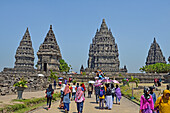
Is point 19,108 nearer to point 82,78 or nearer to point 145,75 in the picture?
point 82,78

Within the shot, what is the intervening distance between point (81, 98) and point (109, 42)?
226 feet

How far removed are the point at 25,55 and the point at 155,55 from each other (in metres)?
65.3

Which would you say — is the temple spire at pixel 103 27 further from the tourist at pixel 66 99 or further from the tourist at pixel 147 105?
the tourist at pixel 147 105

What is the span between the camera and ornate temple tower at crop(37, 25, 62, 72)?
7438cm

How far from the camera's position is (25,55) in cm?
8238

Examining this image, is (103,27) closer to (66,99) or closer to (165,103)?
(66,99)

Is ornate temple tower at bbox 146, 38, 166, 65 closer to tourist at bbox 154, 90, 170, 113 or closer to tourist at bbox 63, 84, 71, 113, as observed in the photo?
tourist at bbox 63, 84, 71, 113

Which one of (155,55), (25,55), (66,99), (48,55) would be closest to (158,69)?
(155,55)

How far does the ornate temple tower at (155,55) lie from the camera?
106 m

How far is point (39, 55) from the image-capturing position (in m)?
76.8

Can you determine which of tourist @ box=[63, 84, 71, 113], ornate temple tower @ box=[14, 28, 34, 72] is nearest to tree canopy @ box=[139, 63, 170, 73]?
ornate temple tower @ box=[14, 28, 34, 72]

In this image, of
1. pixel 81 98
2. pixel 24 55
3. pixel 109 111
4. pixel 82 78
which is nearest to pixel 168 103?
pixel 81 98

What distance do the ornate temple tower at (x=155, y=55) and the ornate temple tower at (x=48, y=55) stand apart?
2145 inches

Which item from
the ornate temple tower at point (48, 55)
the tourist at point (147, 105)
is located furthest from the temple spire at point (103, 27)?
the tourist at point (147, 105)
